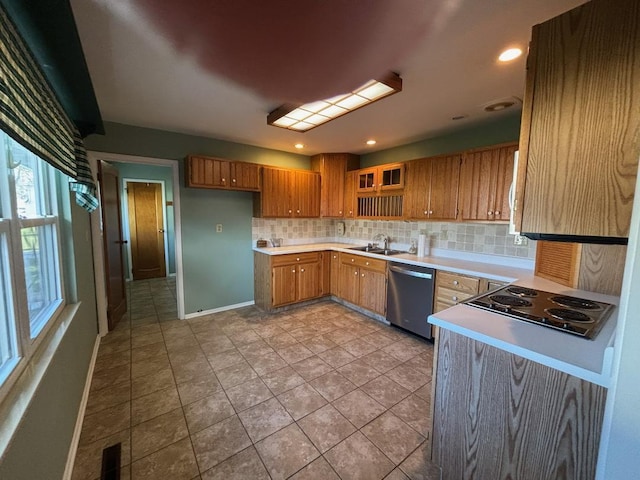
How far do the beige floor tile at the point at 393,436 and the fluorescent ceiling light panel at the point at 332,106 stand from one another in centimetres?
232

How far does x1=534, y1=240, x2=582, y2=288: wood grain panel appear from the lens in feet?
6.12

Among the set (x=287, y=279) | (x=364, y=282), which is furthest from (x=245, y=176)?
(x=364, y=282)

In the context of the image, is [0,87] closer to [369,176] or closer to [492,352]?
[492,352]

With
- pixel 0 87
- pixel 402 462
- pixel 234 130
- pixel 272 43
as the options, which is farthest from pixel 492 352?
pixel 234 130

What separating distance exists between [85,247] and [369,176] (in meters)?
3.38

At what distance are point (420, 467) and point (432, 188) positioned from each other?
2560 mm

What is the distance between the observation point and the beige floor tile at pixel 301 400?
190cm

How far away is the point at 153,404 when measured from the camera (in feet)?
6.43

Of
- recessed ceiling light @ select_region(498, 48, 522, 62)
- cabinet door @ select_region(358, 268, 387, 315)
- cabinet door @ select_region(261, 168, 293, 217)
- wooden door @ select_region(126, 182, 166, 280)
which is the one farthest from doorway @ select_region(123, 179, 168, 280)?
recessed ceiling light @ select_region(498, 48, 522, 62)

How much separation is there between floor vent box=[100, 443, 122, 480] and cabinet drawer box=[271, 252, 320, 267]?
2321 millimetres

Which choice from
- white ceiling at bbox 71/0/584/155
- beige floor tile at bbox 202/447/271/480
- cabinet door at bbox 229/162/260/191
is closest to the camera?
white ceiling at bbox 71/0/584/155

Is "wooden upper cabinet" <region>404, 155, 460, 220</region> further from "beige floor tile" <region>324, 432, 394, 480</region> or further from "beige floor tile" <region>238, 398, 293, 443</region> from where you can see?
"beige floor tile" <region>238, 398, 293, 443</region>

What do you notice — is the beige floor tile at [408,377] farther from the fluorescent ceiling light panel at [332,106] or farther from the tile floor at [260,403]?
the fluorescent ceiling light panel at [332,106]

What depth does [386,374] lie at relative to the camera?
7.72ft
